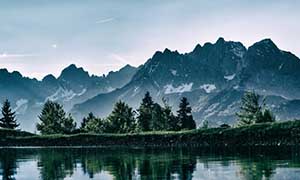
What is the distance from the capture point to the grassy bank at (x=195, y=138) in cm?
9694

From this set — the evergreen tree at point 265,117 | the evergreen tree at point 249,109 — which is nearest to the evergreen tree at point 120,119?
the evergreen tree at point 249,109

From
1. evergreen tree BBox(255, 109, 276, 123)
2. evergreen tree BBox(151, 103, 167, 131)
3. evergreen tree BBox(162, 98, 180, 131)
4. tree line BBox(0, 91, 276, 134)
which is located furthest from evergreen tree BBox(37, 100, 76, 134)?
evergreen tree BBox(255, 109, 276, 123)

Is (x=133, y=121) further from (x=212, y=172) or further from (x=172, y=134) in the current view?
(x=212, y=172)

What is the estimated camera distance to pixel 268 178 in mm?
35906

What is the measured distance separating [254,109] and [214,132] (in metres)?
28.5

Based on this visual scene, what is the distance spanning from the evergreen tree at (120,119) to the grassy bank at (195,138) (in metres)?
17.0

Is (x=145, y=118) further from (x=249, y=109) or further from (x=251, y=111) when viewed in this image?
(x=251, y=111)

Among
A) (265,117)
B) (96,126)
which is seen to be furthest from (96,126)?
(265,117)

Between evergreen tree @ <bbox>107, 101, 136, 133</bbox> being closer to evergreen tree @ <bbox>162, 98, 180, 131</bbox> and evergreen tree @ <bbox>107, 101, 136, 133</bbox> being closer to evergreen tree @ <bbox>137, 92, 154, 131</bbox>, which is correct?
evergreen tree @ <bbox>137, 92, 154, 131</bbox>

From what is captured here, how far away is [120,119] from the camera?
141625 mm

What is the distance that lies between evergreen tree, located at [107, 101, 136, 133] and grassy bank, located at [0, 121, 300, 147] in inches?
669

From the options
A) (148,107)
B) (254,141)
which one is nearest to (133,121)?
(148,107)

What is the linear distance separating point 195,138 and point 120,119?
37.4 metres

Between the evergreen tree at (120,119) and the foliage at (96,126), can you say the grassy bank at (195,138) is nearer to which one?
the evergreen tree at (120,119)
